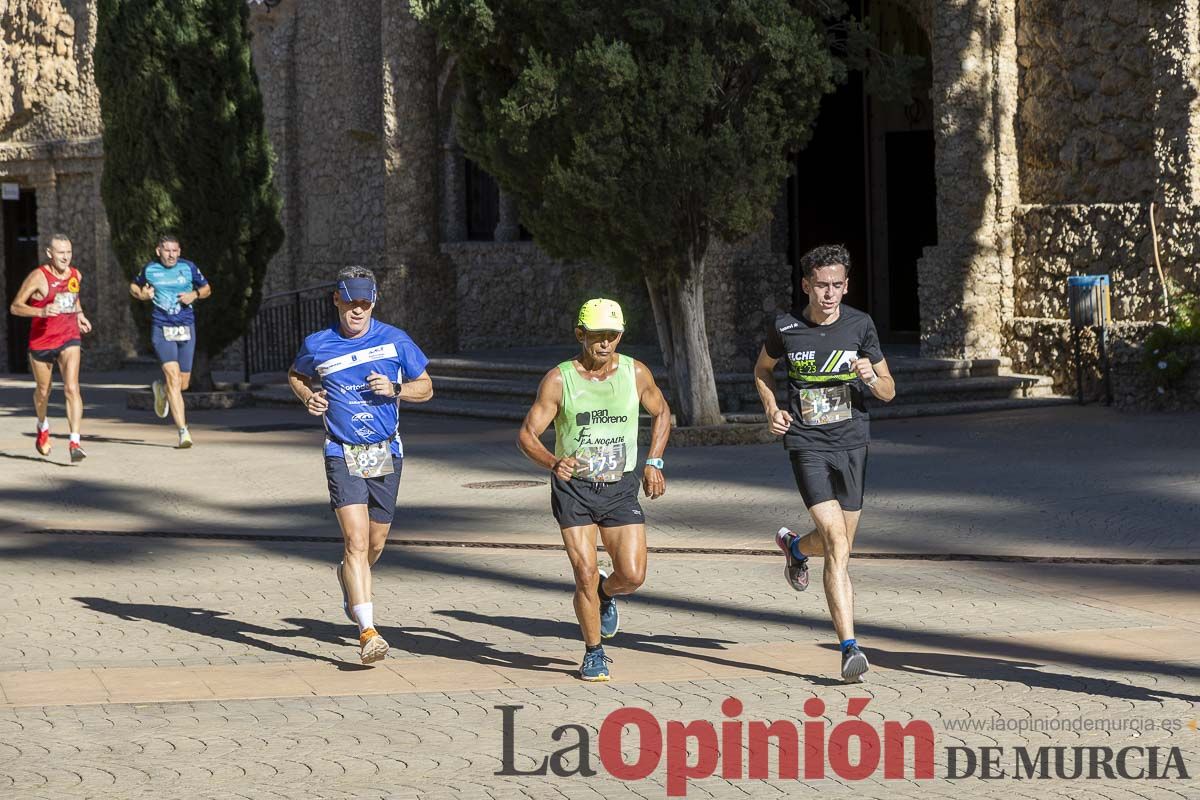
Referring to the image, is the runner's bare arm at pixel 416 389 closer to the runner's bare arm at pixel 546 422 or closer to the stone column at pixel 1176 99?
the runner's bare arm at pixel 546 422

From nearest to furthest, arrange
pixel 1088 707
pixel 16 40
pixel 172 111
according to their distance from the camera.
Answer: pixel 1088 707, pixel 172 111, pixel 16 40

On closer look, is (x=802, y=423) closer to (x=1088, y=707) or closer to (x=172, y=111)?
(x=1088, y=707)

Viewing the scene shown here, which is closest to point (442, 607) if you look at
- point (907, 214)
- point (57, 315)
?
point (57, 315)

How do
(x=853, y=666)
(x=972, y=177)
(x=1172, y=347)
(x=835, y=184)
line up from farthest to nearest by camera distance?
(x=835, y=184) → (x=972, y=177) → (x=1172, y=347) → (x=853, y=666)

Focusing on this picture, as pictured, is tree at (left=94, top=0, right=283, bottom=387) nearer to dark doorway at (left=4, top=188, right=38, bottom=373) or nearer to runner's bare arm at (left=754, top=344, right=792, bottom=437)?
dark doorway at (left=4, top=188, right=38, bottom=373)

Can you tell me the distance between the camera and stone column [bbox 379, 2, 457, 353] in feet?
78.4

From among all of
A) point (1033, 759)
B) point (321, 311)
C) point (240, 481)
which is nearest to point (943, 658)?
point (1033, 759)

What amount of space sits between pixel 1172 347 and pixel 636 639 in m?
10.9

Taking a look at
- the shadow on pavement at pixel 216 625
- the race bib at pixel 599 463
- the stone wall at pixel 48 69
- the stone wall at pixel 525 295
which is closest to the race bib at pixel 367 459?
the shadow on pavement at pixel 216 625

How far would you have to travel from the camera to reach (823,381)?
805 cm

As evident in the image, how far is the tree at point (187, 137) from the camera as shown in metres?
22.0

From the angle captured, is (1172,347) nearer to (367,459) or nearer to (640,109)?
(640,109)

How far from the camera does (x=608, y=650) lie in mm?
8414

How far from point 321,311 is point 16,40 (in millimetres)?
7806
